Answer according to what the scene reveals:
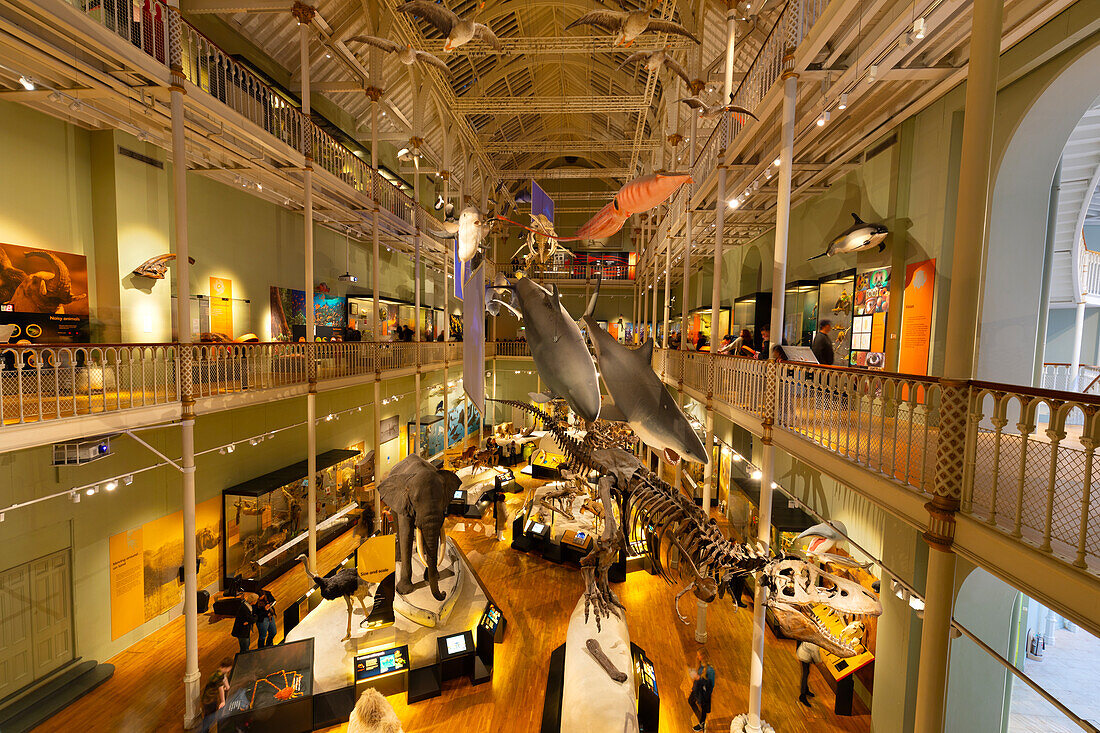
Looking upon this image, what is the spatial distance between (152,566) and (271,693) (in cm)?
502

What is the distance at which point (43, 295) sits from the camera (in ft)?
25.5

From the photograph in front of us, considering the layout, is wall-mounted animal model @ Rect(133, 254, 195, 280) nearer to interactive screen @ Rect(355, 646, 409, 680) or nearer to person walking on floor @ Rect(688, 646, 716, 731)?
interactive screen @ Rect(355, 646, 409, 680)

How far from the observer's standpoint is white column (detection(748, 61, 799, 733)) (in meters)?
5.65

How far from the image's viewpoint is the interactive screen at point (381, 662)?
6840 millimetres

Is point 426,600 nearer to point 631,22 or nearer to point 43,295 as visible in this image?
point 43,295

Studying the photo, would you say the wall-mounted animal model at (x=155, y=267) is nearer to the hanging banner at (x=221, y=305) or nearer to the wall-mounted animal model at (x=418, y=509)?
the hanging banner at (x=221, y=305)

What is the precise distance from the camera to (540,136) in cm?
2423

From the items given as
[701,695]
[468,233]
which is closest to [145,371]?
[468,233]

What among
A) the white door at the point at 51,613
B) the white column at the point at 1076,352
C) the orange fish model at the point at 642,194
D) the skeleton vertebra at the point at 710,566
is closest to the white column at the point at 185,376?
the white door at the point at 51,613

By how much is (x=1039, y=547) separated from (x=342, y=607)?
377 inches

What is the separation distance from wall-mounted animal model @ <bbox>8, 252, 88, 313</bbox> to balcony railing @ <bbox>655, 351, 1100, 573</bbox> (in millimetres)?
11828

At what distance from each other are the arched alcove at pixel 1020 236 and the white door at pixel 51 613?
14.3 meters

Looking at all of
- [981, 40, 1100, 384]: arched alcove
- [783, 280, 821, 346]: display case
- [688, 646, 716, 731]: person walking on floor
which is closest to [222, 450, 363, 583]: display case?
[688, 646, 716, 731]: person walking on floor

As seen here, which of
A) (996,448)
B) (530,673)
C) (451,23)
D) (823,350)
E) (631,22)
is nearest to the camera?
(996,448)
